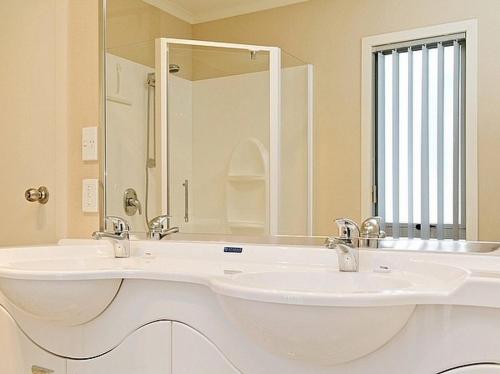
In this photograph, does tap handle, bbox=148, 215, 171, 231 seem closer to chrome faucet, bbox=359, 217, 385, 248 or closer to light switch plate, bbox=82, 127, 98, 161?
light switch plate, bbox=82, 127, 98, 161

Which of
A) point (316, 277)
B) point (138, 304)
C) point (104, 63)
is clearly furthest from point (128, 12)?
point (316, 277)

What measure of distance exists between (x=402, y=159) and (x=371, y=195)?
136mm

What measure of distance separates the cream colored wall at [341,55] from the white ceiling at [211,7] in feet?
0.08

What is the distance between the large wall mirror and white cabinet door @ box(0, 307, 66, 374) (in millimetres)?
537

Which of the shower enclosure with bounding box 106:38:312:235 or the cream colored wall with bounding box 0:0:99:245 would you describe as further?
the cream colored wall with bounding box 0:0:99:245

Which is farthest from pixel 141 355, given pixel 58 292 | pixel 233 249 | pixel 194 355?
pixel 233 249

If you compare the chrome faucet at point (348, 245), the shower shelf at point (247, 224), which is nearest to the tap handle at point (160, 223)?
the shower shelf at point (247, 224)

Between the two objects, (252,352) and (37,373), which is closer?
(252,352)

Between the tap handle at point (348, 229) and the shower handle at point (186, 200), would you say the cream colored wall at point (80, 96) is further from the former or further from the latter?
the tap handle at point (348, 229)

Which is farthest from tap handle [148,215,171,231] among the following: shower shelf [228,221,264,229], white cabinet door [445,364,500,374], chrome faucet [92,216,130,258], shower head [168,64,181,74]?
white cabinet door [445,364,500,374]

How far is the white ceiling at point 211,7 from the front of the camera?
1.67 meters

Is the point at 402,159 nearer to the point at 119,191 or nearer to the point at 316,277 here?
the point at 316,277

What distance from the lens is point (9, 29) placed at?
214cm

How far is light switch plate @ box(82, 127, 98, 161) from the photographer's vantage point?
2.00m
